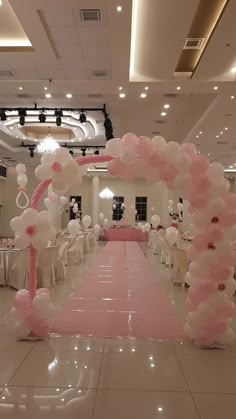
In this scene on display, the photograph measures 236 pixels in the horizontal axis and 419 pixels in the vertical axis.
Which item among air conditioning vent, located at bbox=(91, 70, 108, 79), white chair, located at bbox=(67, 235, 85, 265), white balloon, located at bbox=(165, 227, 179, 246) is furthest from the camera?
white chair, located at bbox=(67, 235, 85, 265)

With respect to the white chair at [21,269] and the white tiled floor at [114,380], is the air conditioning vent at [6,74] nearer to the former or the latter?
the white chair at [21,269]

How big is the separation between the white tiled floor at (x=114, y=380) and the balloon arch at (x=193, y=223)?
27 centimetres

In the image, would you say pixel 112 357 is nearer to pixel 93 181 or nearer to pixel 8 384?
pixel 8 384

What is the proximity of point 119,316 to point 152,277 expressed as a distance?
325 cm

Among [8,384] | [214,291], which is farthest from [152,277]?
[8,384]

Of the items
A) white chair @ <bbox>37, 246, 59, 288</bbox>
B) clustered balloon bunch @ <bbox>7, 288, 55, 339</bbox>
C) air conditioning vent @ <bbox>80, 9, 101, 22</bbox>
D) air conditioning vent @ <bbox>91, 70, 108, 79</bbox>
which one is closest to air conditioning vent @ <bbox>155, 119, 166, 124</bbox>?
air conditioning vent @ <bbox>91, 70, 108, 79</bbox>

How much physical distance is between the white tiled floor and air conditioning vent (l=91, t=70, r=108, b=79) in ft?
16.8

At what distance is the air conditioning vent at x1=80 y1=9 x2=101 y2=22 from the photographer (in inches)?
197

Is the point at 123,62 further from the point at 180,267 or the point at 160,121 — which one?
the point at 160,121

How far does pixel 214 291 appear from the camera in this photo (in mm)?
4148

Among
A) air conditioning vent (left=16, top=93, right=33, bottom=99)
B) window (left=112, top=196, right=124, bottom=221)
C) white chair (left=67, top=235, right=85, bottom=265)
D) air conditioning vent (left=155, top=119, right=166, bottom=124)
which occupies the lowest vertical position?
white chair (left=67, top=235, right=85, bottom=265)

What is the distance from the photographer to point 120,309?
5.61 m

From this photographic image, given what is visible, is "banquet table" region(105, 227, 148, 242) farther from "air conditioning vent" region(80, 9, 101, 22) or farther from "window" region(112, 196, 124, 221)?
"air conditioning vent" region(80, 9, 101, 22)

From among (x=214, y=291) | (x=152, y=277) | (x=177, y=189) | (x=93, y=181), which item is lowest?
(x=152, y=277)
